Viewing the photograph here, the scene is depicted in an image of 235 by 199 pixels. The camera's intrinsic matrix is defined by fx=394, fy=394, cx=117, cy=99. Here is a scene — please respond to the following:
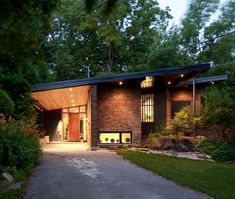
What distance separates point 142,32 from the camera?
35.5 m

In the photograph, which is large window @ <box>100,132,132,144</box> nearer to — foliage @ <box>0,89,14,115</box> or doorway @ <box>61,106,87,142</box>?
foliage @ <box>0,89,14,115</box>

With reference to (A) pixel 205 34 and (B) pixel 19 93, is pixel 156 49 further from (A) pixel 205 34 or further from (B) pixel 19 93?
(B) pixel 19 93

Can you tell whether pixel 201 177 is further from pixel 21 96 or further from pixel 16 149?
pixel 21 96

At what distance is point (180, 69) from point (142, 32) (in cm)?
1795

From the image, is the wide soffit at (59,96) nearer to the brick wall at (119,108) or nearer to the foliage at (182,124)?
the brick wall at (119,108)

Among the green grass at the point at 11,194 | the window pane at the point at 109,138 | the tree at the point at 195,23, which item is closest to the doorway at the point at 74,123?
the window pane at the point at 109,138

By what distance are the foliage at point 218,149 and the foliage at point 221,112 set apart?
833 mm

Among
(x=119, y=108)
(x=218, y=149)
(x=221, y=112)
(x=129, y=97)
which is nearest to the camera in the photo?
(x=218, y=149)

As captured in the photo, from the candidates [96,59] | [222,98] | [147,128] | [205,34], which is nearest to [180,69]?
[222,98]

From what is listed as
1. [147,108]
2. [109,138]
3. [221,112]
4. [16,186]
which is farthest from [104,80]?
[16,186]

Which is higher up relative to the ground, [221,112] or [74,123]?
[221,112]

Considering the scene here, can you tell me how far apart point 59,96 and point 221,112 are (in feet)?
28.0

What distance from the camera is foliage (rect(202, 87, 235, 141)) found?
16.6 m

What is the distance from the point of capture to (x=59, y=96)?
2072cm
